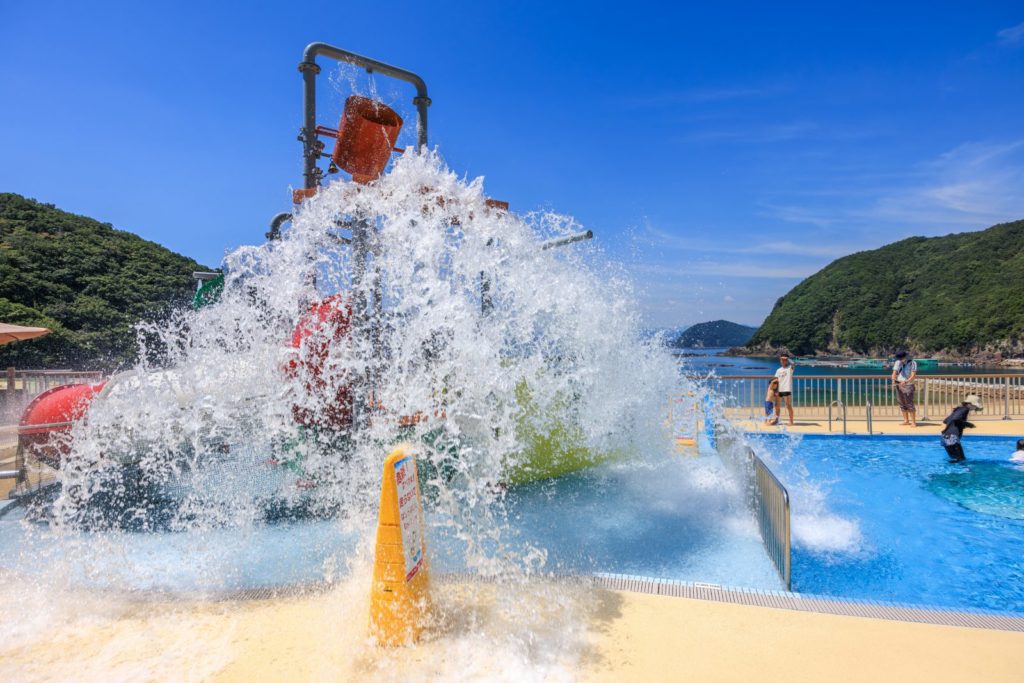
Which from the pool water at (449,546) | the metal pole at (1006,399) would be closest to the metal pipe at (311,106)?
the pool water at (449,546)

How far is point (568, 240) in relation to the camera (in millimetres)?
6102

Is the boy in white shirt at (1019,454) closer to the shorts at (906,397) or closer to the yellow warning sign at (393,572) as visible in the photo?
the shorts at (906,397)

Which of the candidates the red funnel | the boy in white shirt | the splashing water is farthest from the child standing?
the red funnel

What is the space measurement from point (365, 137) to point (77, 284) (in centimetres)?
5212

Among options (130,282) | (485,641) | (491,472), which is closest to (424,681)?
(485,641)

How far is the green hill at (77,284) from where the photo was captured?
34.4 meters

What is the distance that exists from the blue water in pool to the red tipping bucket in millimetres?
5968

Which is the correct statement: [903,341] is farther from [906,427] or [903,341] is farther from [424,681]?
[424,681]

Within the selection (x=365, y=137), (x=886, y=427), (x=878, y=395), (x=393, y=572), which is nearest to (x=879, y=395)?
(x=878, y=395)

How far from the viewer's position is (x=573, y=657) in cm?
302

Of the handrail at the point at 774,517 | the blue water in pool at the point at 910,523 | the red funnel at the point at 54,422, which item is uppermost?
the red funnel at the point at 54,422

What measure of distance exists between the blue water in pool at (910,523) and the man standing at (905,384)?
6.91 ft

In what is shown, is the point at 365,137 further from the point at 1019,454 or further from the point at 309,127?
the point at 1019,454

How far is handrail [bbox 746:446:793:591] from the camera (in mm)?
4043
